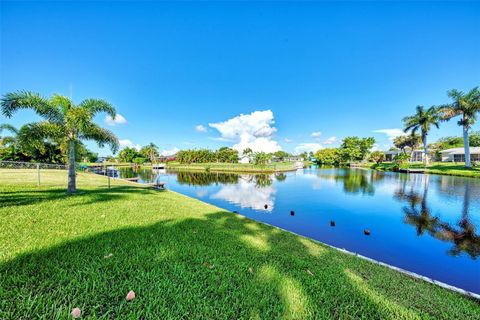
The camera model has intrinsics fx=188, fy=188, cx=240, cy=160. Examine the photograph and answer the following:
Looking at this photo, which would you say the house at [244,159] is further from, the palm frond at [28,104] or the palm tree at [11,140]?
the palm frond at [28,104]

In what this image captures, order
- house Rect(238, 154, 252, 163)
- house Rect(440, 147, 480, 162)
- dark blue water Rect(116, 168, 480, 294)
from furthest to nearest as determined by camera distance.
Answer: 1. house Rect(238, 154, 252, 163)
2. house Rect(440, 147, 480, 162)
3. dark blue water Rect(116, 168, 480, 294)

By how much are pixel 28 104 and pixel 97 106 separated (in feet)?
6.65

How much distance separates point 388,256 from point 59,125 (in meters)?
12.9

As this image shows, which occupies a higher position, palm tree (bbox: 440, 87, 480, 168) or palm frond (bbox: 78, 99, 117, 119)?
palm tree (bbox: 440, 87, 480, 168)

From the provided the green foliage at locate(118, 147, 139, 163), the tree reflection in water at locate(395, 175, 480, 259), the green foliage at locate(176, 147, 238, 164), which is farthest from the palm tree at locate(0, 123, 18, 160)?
the green foliage at locate(118, 147, 139, 163)

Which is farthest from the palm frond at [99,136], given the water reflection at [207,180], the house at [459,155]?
the house at [459,155]

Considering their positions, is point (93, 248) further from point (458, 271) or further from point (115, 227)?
point (458, 271)

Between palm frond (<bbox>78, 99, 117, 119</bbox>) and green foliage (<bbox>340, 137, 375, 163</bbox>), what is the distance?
2499 inches

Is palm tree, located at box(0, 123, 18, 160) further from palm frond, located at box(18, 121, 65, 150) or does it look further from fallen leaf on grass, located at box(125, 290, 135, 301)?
fallen leaf on grass, located at box(125, 290, 135, 301)

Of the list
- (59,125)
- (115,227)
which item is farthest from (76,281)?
(59,125)

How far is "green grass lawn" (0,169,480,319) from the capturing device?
1758mm

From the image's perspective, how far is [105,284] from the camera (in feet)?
6.49

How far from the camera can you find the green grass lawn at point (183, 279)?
69.2 inches

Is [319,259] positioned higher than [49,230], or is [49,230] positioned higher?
[49,230]
